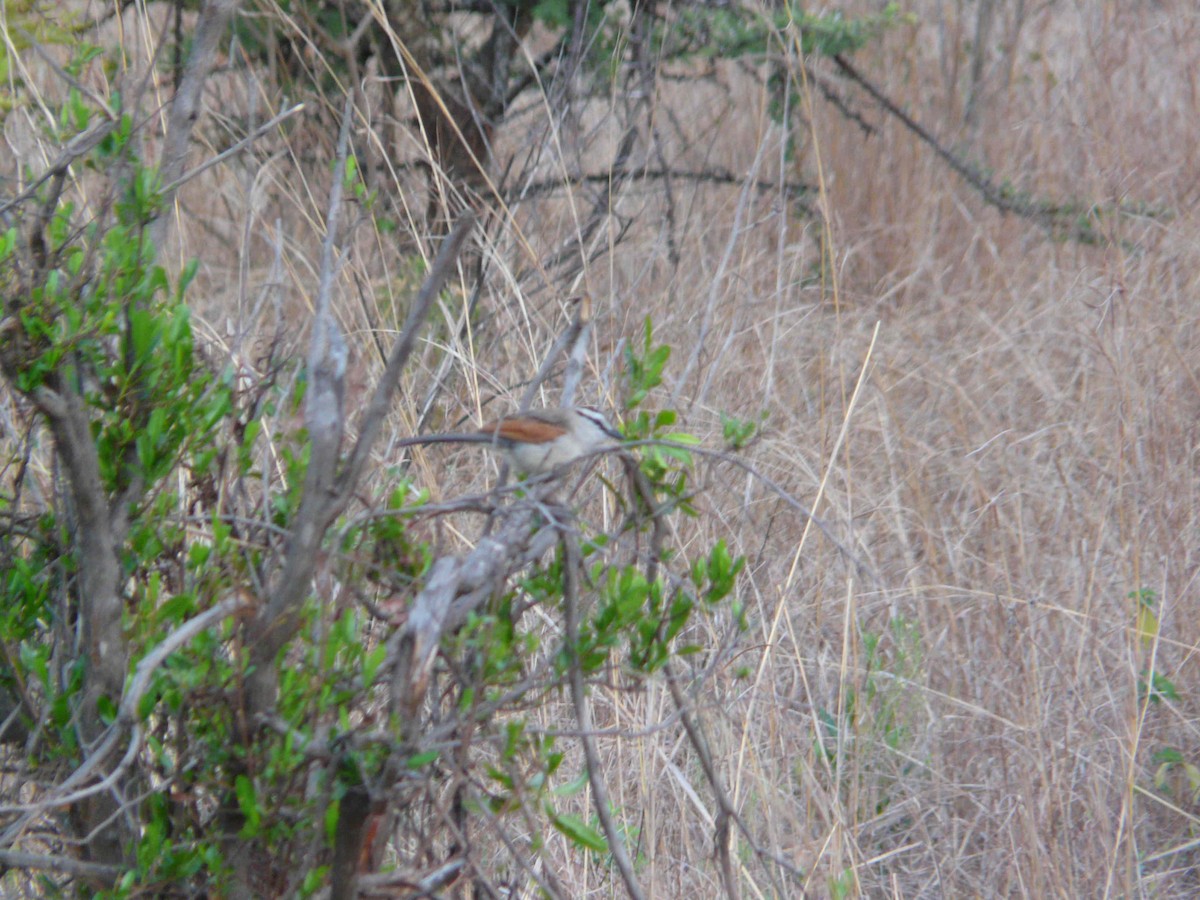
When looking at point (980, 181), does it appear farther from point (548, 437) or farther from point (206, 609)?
point (206, 609)

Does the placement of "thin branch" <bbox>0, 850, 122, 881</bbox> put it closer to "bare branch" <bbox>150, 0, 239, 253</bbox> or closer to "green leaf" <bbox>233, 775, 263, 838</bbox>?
"green leaf" <bbox>233, 775, 263, 838</bbox>

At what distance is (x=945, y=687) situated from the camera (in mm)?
3059

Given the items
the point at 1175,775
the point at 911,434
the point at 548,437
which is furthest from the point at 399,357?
the point at 911,434

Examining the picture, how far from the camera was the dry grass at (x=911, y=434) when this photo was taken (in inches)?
102

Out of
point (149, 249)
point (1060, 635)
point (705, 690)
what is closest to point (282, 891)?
point (149, 249)

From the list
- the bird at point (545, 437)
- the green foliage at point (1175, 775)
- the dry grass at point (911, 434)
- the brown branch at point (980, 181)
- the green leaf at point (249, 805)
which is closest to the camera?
the green leaf at point (249, 805)

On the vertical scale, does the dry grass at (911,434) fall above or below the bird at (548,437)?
below

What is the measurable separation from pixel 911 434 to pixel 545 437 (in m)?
2.16

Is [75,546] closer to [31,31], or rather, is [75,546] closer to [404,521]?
[404,521]

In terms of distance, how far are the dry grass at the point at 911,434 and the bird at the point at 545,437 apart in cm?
31

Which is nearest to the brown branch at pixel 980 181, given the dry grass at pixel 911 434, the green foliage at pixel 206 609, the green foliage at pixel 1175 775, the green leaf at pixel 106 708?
the dry grass at pixel 911 434

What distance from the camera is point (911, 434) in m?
4.05

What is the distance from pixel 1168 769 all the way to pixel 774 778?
3.38ft

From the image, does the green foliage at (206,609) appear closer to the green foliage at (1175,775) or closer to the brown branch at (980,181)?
the green foliage at (1175,775)
